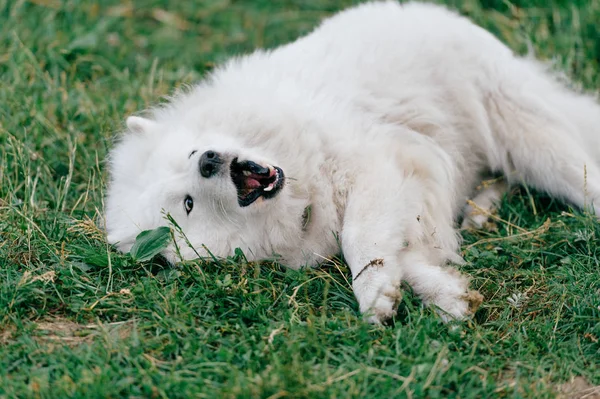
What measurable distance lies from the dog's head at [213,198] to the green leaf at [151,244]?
0.07 m

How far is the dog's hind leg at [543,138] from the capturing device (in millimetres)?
5203

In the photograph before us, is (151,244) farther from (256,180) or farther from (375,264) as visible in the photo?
(375,264)

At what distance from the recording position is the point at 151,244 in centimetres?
446

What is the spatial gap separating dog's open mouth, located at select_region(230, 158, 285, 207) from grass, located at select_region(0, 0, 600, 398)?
417 millimetres

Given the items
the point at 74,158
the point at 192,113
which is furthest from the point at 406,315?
the point at 74,158

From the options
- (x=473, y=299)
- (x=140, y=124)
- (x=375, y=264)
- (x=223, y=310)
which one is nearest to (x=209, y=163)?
(x=223, y=310)

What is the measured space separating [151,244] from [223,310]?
2.26 ft

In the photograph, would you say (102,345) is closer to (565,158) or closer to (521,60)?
(565,158)

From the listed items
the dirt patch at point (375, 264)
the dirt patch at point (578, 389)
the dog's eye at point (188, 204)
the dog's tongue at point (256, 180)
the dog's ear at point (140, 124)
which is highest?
the dog's ear at point (140, 124)

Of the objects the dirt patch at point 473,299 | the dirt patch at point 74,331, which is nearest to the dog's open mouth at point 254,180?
the dirt patch at point 74,331

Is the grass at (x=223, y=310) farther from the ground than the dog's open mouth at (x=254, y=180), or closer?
closer

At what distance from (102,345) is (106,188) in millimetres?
1837

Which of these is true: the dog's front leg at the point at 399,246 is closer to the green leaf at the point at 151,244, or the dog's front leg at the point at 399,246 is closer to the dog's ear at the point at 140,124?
the green leaf at the point at 151,244

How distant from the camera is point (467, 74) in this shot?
17.6 feet
